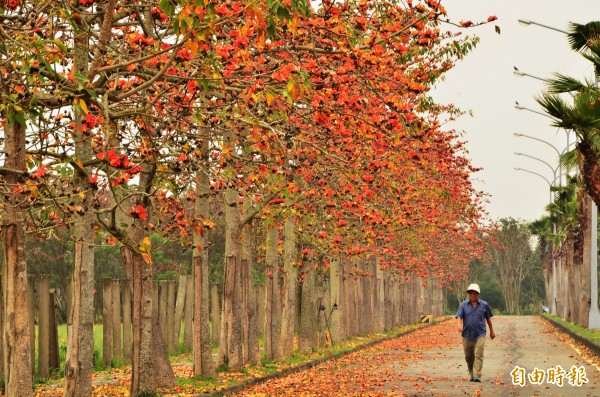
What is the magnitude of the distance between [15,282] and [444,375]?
11292 mm

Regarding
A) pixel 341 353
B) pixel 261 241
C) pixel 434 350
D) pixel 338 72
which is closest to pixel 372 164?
pixel 338 72

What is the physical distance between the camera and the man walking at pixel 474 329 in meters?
19.2

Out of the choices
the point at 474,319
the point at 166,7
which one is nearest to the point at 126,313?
the point at 474,319

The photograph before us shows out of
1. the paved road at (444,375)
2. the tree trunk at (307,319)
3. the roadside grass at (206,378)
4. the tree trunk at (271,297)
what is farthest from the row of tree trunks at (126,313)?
the tree trunk at (307,319)

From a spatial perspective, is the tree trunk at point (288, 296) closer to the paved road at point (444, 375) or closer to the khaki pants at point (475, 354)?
the paved road at point (444, 375)

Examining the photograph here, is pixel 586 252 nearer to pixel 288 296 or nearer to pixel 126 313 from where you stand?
pixel 288 296

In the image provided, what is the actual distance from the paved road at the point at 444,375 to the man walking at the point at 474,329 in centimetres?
40

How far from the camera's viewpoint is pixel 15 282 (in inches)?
480

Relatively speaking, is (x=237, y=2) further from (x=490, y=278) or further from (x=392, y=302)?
(x=490, y=278)

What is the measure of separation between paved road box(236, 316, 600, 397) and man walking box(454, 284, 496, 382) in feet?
1.33

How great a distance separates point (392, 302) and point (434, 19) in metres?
37.7

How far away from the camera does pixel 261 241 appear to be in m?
35.8

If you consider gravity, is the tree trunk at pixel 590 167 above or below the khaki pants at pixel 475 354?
above

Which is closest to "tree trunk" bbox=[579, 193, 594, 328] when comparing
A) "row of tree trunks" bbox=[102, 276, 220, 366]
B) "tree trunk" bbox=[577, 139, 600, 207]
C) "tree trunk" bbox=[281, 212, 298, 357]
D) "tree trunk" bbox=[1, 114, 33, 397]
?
"tree trunk" bbox=[577, 139, 600, 207]
